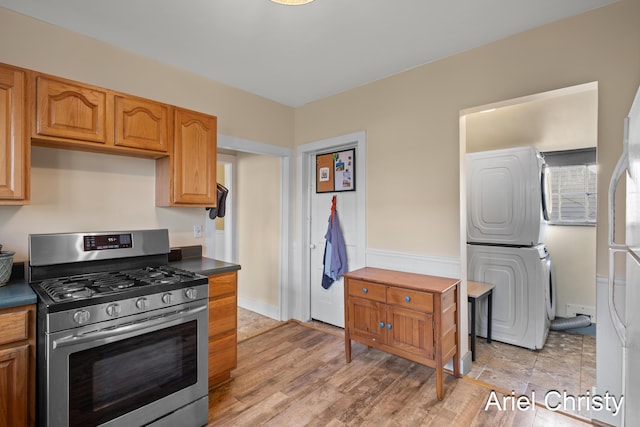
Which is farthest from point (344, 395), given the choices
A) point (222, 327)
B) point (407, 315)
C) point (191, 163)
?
point (191, 163)

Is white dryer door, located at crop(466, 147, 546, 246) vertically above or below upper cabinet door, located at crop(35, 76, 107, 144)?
below

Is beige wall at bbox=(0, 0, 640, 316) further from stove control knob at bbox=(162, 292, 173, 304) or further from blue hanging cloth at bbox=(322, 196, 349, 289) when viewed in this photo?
stove control knob at bbox=(162, 292, 173, 304)

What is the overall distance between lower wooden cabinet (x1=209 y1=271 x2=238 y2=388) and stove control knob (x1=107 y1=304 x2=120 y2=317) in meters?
0.68

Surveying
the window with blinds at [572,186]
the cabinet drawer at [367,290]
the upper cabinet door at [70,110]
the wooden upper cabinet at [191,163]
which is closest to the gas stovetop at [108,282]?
the wooden upper cabinet at [191,163]

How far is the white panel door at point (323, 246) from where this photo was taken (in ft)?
11.2

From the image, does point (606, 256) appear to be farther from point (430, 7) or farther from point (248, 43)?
point (248, 43)

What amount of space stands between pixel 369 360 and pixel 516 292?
155 cm

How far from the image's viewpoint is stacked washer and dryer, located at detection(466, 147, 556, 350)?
2901mm

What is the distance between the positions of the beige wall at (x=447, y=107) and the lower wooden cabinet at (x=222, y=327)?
1.40 metres

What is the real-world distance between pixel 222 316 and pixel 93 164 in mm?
1459

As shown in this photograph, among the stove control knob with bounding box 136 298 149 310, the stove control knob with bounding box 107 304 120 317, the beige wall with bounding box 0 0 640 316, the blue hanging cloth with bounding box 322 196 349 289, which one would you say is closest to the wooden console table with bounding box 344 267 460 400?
the beige wall with bounding box 0 0 640 316

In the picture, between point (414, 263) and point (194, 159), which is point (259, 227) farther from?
point (414, 263)

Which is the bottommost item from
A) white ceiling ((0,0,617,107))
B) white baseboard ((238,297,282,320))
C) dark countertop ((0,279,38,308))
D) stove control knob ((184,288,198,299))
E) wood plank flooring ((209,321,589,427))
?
wood plank flooring ((209,321,589,427))

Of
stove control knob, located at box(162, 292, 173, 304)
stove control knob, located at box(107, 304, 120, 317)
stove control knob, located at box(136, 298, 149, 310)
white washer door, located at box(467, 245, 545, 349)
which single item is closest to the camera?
stove control knob, located at box(107, 304, 120, 317)
